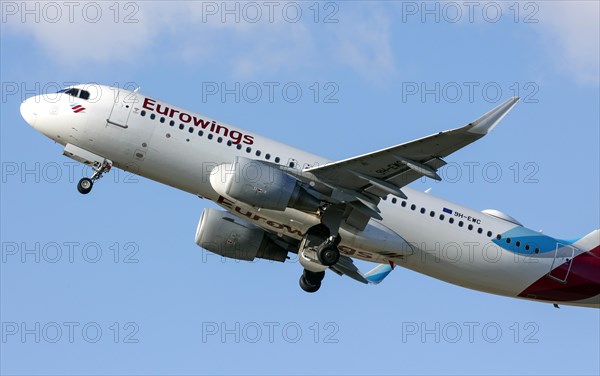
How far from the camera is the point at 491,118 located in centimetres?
3988

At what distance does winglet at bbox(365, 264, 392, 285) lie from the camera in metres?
53.6

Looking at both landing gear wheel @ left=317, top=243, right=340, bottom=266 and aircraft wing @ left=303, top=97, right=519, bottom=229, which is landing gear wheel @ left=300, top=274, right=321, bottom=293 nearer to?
landing gear wheel @ left=317, top=243, right=340, bottom=266

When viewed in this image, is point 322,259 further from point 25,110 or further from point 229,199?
point 25,110

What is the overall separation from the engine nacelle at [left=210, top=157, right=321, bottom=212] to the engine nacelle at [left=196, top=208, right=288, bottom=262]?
20.3 feet

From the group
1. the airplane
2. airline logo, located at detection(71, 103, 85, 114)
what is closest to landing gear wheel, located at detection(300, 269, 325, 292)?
the airplane

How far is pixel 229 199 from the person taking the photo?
46.8m

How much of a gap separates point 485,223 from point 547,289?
381 centimetres

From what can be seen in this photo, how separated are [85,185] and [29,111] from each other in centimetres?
385

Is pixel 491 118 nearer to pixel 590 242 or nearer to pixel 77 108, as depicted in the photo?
pixel 590 242

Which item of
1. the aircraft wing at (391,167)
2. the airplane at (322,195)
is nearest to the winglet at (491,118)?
the aircraft wing at (391,167)

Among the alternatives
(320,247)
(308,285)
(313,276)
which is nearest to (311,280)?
(313,276)

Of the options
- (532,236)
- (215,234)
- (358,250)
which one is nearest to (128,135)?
(215,234)

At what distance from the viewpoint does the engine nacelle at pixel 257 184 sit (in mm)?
44125

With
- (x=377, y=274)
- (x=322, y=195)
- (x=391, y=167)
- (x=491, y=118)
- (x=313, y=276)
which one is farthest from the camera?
(x=377, y=274)
